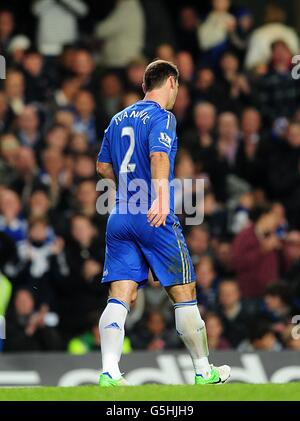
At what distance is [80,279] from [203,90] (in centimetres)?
329

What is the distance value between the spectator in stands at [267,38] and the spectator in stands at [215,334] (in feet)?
13.7

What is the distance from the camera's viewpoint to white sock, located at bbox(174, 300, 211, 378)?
9477mm

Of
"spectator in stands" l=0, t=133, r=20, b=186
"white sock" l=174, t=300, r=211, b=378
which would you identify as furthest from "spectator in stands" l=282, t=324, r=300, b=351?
"white sock" l=174, t=300, r=211, b=378

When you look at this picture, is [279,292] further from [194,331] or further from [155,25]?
[194,331]

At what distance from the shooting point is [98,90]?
16.8 metres

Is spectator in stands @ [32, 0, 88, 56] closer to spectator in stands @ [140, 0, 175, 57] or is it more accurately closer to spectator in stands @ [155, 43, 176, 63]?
spectator in stands @ [140, 0, 175, 57]

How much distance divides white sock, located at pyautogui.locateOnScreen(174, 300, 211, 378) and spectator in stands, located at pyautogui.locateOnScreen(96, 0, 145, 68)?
816cm

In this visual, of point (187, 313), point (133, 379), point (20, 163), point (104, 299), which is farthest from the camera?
point (20, 163)

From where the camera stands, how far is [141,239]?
9430 millimetres

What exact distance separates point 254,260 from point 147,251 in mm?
5786

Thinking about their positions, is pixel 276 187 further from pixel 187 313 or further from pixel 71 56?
pixel 187 313

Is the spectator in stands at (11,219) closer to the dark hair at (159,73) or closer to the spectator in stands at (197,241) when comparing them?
the spectator in stands at (197,241)

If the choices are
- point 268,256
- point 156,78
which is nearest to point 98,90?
point 268,256

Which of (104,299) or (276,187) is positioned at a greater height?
(276,187)
